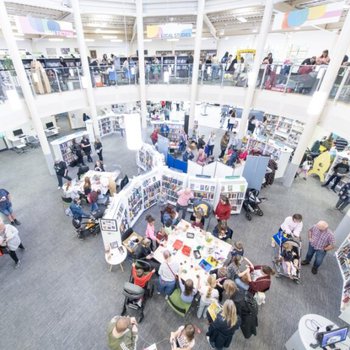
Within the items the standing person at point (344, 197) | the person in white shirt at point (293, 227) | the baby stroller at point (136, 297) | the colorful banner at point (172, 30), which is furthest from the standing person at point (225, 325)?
the colorful banner at point (172, 30)

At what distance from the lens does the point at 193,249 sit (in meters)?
5.12

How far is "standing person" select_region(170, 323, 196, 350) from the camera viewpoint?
3135mm

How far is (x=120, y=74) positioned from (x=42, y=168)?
6469 mm

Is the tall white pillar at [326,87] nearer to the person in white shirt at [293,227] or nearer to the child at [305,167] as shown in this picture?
the child at [305,167]

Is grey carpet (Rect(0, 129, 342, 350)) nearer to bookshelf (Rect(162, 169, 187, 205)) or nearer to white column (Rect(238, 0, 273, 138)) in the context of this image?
bookshelf (Rect(162, 169, 187, 205))

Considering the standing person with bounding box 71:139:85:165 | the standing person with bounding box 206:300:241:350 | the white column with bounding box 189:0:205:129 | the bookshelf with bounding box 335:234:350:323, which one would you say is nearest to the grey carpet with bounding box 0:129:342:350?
the bookshelf with bounding box 335:234:350:323

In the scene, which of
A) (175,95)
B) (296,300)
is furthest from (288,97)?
(296,300)

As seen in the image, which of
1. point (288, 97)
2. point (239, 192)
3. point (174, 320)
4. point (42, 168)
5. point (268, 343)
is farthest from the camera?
point (42, 168)

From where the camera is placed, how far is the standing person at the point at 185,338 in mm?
3135

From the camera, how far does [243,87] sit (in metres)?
10.6

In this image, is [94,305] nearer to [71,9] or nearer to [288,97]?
[288,97]

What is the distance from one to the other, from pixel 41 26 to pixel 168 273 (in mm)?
10198

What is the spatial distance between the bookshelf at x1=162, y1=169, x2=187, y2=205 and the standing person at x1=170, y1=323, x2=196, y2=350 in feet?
14.2

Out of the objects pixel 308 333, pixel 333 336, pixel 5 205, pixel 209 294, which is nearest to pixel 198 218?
pixel 209 294
